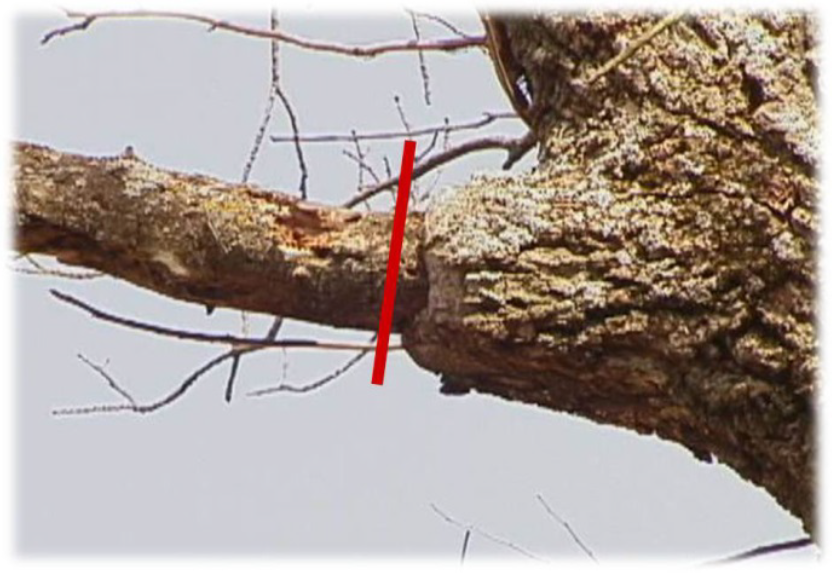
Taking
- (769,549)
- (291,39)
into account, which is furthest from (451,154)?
(769,549)

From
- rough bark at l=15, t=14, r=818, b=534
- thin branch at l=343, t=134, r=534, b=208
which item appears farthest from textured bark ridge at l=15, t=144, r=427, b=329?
thin branch at l=343, t=134, r=534, b=208

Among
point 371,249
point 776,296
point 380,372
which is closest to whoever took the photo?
point 776,296

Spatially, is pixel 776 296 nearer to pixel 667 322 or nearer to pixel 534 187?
pixel 667 322

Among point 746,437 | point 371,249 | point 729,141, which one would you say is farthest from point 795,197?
point 371,249

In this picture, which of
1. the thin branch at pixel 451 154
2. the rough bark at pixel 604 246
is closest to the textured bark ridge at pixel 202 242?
the rough bark at pixel 604 246

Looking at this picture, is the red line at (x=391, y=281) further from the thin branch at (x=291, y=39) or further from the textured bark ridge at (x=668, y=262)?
the thin branch at (x=291, y=39)
